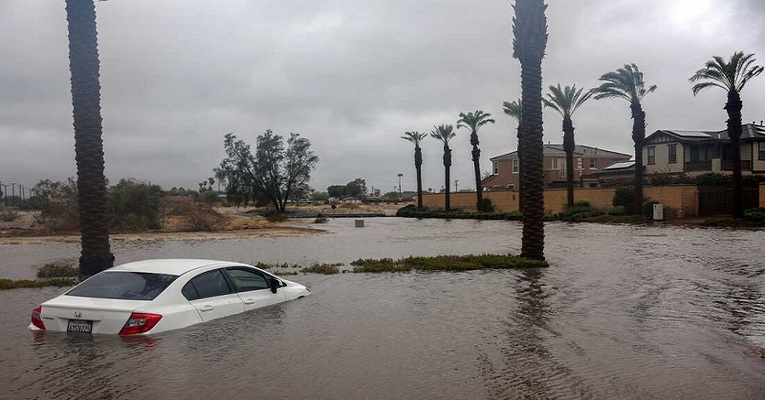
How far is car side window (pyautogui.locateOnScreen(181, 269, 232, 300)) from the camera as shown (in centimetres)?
898

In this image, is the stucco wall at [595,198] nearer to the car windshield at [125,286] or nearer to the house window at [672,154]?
the house window at [672,154]

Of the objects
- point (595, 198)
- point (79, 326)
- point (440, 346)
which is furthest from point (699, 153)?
point (79, 326)

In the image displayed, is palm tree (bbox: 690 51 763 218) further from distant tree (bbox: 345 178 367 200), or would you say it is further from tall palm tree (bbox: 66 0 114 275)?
distant tree (bbox: 345 178 367 200)

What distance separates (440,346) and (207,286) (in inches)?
140

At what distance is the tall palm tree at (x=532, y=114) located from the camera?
20.2 metres

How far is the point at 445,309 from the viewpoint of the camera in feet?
39.4

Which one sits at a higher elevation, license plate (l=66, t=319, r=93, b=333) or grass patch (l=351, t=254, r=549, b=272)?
license plate (l=66, t=319, r=93, b=333)

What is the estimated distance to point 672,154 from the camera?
194 ft

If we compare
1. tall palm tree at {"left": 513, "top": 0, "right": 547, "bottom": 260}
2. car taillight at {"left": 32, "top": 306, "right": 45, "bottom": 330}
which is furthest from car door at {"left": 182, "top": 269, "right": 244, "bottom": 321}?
tall palm tree at {"left": 513, "top": 0, "right": 547, "bottom": 260}

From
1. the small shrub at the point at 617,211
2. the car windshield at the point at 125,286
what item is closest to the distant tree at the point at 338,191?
the small shrub at the point at 617,211

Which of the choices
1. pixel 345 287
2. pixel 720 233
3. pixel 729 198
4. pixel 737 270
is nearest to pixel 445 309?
pixel 345 287

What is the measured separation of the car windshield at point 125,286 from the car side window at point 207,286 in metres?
0.31

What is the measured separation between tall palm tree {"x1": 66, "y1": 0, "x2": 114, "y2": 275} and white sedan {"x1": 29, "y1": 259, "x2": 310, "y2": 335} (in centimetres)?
802

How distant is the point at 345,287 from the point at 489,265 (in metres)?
5.80
